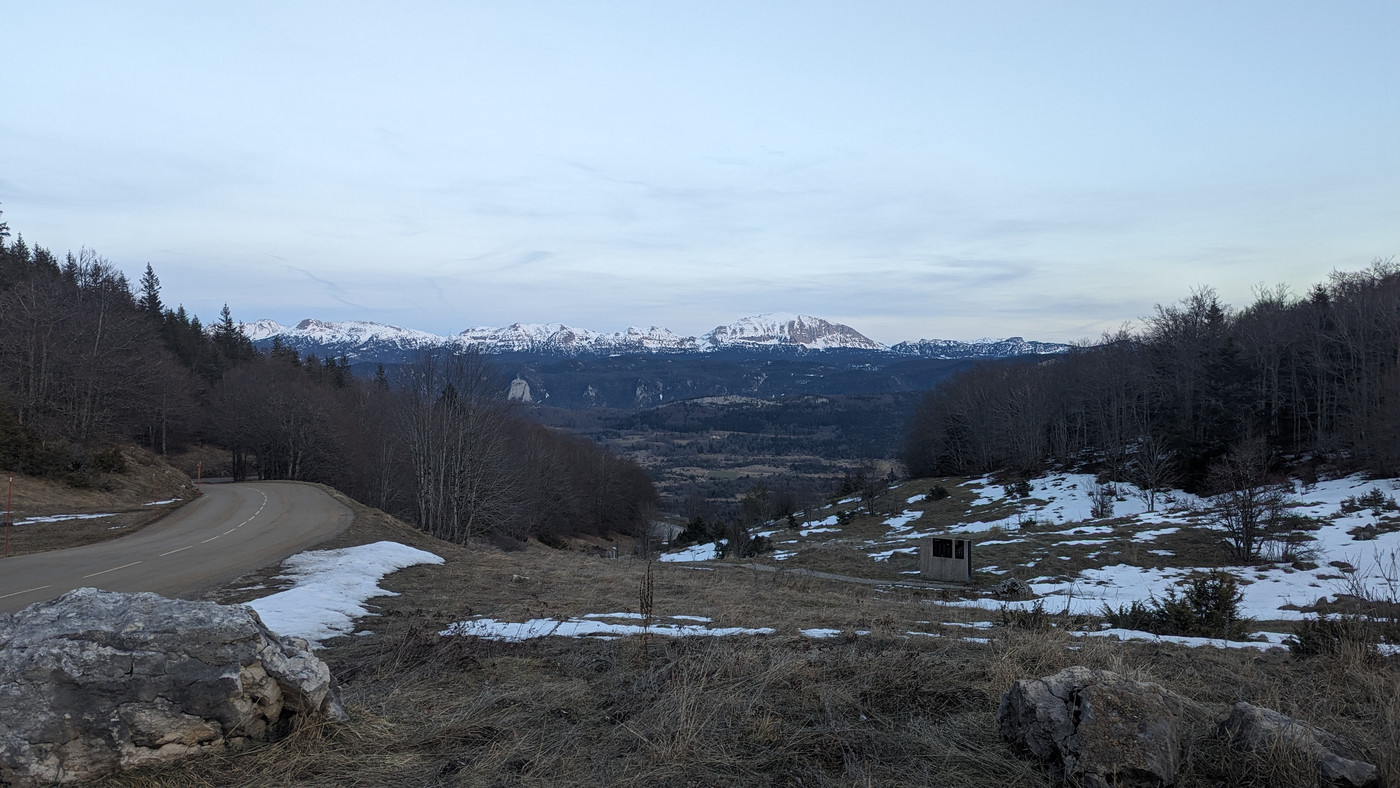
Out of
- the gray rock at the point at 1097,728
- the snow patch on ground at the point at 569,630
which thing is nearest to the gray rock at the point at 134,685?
the snow patch on ground at the point at 569,630

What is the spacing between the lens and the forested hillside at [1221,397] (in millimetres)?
40156

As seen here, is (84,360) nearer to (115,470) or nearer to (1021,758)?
(115,470)

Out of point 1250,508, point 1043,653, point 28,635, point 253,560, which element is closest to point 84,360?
point 253,560

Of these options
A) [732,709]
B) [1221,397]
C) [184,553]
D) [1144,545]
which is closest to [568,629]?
[732,709]

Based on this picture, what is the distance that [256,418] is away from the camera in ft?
171

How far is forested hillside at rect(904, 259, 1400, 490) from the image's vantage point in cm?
4016

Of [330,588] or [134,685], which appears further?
[330,588]

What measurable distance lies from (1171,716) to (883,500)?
55.1m

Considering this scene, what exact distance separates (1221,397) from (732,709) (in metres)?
49.8

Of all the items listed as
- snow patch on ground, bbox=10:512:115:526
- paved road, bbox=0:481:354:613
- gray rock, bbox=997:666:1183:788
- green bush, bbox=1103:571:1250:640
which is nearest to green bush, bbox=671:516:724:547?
paved road, bbox=0:481:354:613

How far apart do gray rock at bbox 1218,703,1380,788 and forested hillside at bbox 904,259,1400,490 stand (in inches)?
1147

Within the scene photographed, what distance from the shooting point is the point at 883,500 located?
188 feet

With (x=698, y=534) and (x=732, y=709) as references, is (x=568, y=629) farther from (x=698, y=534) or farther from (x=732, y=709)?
(x=698, y=534)

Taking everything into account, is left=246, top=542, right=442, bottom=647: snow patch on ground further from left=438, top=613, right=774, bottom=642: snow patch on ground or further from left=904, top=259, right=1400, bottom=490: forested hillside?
left=904, top=259, right=1400, bottom=490: forested hillside
